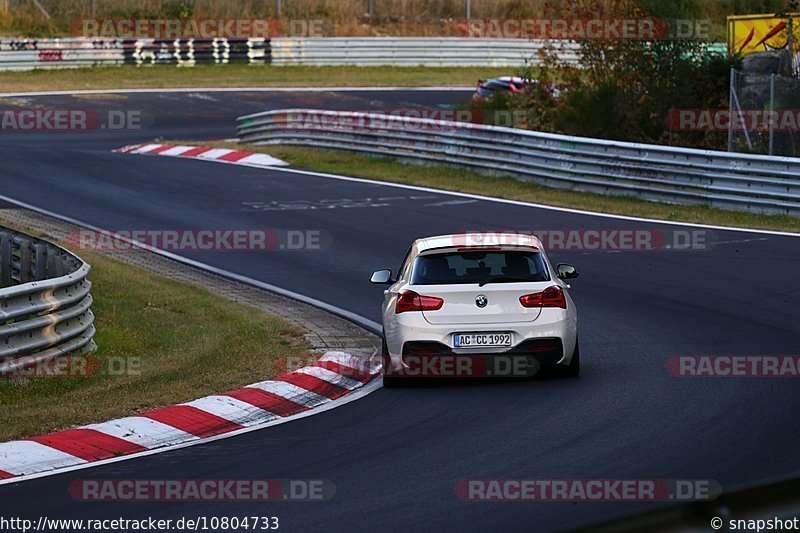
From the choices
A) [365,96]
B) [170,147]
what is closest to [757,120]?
[170,147]

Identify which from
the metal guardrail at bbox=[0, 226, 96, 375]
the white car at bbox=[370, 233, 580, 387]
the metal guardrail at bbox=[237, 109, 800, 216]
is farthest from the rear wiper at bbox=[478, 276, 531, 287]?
the metal guardrail at bbox=[237, 109, 800, 216]

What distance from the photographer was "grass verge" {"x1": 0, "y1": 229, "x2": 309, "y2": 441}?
11047 mm

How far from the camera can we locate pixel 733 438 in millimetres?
9234

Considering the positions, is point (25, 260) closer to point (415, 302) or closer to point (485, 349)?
point (415, 302)

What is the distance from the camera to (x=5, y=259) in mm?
17516

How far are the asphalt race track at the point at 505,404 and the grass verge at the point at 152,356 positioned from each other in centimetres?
137

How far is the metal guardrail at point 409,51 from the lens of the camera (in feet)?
Result: 173

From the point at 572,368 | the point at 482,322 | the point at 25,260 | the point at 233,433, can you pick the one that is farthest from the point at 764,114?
the point at 233,433

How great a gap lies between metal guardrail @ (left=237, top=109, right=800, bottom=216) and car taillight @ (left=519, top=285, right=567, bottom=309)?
10.5 metres

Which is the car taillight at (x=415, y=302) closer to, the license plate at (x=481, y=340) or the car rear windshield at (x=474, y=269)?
the car rear windshield at (x=474, y=269)

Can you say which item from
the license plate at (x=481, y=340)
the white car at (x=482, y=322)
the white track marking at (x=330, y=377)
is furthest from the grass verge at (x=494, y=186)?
the white track marking at (x=330, y=377)

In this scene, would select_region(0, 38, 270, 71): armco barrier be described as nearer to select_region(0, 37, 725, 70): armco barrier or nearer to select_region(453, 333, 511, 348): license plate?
select_region(0, 37, 725, 70): armco barrier

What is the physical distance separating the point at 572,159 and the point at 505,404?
1469 cm

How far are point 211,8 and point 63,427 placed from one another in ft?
161
